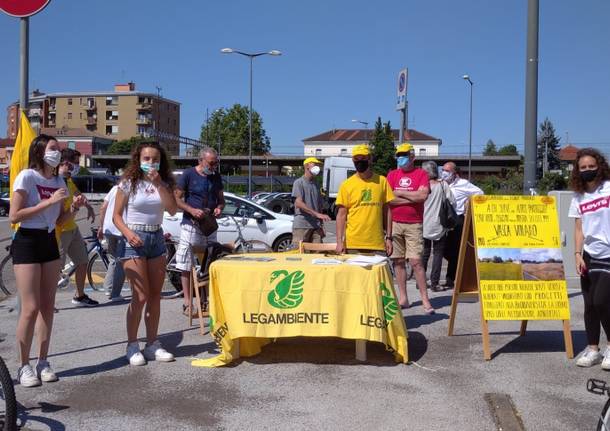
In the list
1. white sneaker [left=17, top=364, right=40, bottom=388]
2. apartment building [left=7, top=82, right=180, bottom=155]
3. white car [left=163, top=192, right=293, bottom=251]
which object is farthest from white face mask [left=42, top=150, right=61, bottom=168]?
apartment building [left=7, top=82, right=180, bottom=155]

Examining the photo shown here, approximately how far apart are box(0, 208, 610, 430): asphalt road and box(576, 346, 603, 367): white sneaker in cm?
7

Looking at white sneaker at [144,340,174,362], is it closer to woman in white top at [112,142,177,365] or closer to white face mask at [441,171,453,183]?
woman in white top at [112,142,177,365]

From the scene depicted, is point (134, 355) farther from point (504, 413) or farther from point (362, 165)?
point (504, 413)

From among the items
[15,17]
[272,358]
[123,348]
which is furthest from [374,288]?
[15,17]

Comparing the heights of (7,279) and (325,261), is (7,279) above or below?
below

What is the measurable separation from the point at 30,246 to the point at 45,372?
1.03 meters

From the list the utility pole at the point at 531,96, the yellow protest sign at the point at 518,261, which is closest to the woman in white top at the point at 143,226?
the yellow protest sign at the point at 518,261

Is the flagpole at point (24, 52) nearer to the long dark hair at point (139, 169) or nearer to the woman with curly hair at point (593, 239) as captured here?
the long dark hair at point (139, 169)

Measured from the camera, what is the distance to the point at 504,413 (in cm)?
448

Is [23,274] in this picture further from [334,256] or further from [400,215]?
[400,215]

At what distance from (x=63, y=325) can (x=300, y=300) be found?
10.3ft

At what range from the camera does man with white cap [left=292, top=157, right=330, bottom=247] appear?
28.4ft

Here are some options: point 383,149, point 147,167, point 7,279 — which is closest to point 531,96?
point 147,167

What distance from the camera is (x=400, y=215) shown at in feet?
25.7
